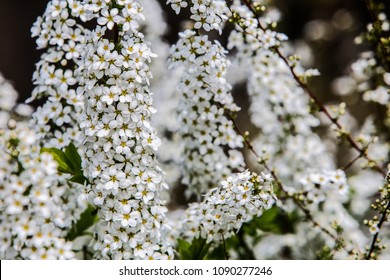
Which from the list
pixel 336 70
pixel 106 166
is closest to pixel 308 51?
pixel 336 70

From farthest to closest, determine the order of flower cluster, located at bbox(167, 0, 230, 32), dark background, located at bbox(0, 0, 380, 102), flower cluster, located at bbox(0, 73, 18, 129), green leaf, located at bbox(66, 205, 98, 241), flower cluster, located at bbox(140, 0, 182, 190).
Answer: dark background, located at bbox(0, 0, 380, 102), flower cluster, located at bbox(140, 0, 182, 190), flower cluster, located at bbox(0, 73, 18, 129), green leaf, located at bbox(66, 205, 98, 241), flower cluster, located at bbox(167, 0, 230, 32)

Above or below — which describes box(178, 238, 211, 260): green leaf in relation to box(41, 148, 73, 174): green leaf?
below

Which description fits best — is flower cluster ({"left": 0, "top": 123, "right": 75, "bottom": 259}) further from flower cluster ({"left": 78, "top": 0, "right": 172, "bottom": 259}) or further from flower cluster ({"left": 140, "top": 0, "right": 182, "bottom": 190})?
flower cluster ({"left": 140, "top": 0, "right": 182, "bottom": 190})

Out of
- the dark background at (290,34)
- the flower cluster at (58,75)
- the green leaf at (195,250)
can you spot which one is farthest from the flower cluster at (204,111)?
the dark background at (290,34)

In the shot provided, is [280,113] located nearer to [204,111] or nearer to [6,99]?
[204,111]

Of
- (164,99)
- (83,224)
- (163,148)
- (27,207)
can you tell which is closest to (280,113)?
(163,148)

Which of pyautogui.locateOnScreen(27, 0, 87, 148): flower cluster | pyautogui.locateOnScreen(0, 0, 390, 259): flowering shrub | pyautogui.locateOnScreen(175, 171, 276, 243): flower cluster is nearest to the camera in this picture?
pyautogui.locateOnScreen(0, 0, 390, 259): flowering shrub

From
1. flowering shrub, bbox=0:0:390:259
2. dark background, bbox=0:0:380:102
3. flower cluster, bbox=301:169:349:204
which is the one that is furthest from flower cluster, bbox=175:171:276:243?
dark background, bbox=0:0:380:102
